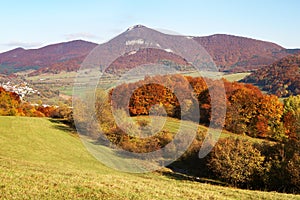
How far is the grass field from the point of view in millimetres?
12312

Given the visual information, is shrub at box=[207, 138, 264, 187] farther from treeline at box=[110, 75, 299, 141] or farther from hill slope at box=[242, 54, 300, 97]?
hill slope at box=[242, 54, 300, 97]

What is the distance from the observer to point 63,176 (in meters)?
16.2

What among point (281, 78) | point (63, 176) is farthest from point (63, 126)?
point (281, 78)

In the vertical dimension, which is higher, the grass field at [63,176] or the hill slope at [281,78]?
the hill slope at [281,78]

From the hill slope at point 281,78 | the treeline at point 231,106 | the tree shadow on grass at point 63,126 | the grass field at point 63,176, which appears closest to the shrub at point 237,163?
the grass field at point 63,176

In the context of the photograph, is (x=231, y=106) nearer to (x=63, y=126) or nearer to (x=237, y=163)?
(x=237, y=163)

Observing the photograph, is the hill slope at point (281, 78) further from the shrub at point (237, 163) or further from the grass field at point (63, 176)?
the grass field at point (63, 176)

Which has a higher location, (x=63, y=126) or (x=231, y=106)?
(x=231, y=106)

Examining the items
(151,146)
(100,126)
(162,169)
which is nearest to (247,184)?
(162,169)

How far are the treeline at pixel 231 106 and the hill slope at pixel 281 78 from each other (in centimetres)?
4629

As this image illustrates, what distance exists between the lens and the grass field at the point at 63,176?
12.3 metres

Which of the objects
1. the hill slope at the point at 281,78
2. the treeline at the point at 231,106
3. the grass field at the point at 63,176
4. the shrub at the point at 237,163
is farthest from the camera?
the hill slope at the point at 281,78

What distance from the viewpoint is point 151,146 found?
40219 millimetres

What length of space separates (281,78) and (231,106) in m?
75.7
